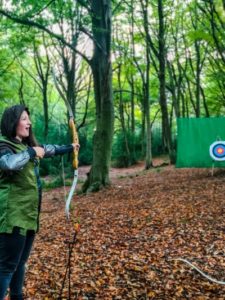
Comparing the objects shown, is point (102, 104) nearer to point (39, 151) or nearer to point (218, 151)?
point (218, 151)

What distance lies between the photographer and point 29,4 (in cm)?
751

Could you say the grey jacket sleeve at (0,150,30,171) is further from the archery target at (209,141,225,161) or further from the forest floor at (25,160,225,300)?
the archery target at (209,141,225,161)

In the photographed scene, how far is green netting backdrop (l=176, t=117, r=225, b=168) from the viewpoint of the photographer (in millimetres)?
10023

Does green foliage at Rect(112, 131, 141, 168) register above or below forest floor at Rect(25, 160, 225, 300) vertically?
above

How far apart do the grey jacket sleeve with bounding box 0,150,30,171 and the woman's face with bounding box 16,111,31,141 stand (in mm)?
264

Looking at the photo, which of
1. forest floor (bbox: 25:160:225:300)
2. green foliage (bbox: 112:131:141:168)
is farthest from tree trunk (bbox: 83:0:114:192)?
green foliage (bbox: 112:131:141:168)

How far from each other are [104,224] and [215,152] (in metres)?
5.14

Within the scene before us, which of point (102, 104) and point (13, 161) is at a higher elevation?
point (102, 104)

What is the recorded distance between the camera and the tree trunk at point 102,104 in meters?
9.06

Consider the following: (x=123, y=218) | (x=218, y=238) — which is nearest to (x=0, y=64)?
(x=123, y=218)

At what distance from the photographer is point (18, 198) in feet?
8.18

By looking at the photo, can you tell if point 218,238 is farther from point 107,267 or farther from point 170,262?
point 107,267

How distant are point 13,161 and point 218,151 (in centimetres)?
815

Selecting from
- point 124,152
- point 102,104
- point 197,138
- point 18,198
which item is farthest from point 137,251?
point 124,152
